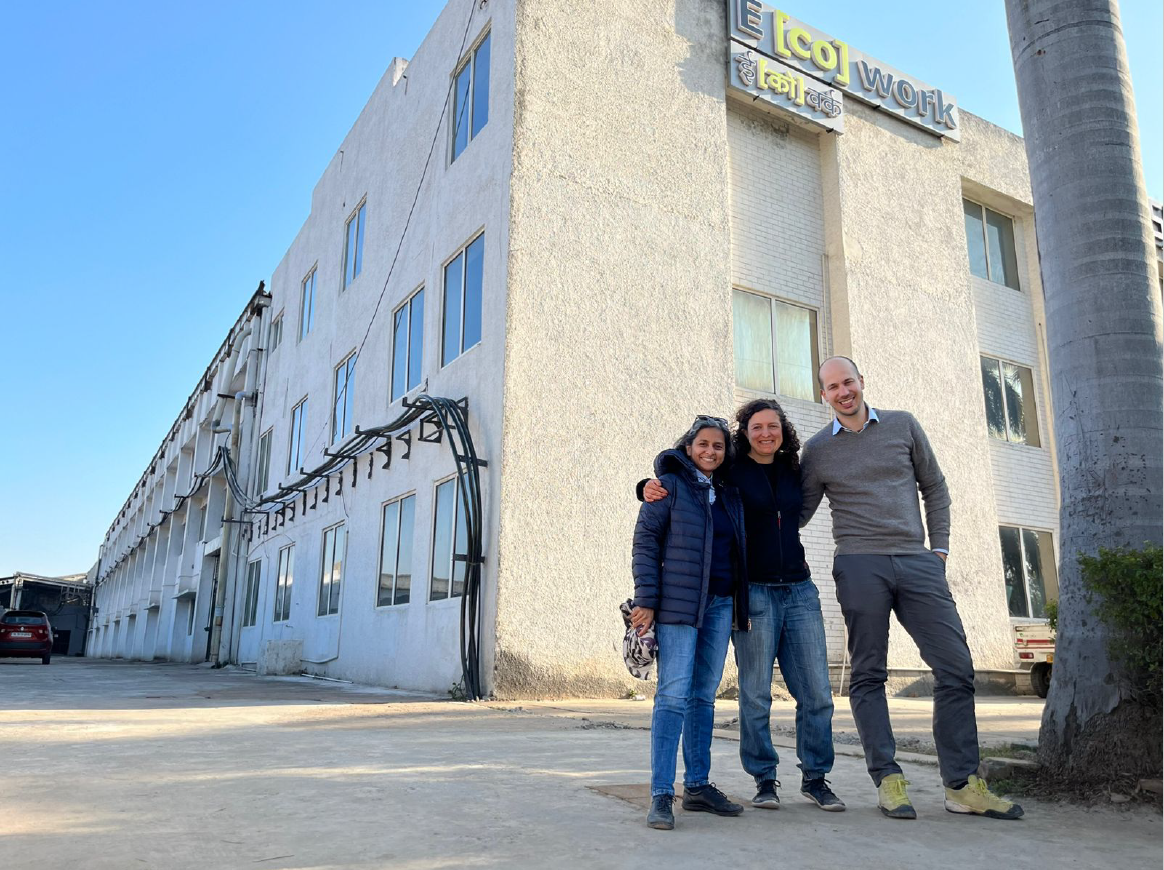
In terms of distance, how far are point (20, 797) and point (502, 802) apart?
2035mm

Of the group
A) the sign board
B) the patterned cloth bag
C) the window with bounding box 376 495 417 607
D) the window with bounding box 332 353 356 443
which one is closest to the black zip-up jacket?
the patterned cloth bag

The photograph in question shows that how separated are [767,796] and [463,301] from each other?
8.98 meters

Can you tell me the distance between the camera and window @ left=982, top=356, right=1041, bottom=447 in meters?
15.0

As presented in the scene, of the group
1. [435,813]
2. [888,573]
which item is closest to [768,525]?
[888,573]

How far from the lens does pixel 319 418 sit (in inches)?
695

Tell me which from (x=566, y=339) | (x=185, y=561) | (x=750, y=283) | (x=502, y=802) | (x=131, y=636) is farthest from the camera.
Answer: (x=131, y=636)

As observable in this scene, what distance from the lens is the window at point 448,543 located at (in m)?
10.6

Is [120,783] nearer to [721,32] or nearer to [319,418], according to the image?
[721,32]

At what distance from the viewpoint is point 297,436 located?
63.7 feet

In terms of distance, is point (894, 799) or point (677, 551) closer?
point (894, 799)

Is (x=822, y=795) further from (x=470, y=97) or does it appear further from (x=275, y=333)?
(x=275, y=333)

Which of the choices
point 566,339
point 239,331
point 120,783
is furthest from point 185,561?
point 120,783

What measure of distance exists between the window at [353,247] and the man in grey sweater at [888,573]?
1393 cm

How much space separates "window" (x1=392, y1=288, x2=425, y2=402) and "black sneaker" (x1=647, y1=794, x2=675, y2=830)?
33.4ft
